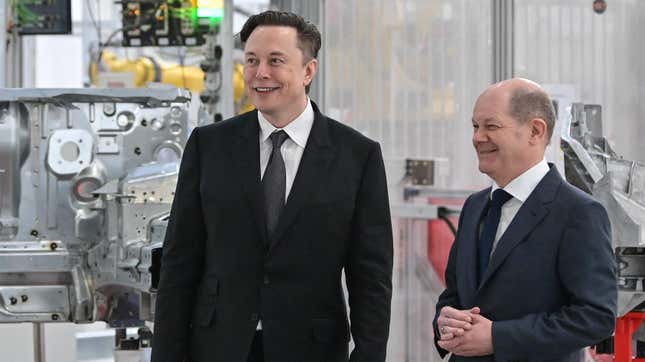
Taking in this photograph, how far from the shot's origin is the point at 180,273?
9.09 ft

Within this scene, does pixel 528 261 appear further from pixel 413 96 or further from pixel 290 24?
pixel 413 96

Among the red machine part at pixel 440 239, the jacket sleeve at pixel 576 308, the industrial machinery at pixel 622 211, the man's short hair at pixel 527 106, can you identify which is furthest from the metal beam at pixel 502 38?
the jacket sleeve at pixel 576 308

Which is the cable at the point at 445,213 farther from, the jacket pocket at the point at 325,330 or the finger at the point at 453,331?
the finger at the point at 453,331

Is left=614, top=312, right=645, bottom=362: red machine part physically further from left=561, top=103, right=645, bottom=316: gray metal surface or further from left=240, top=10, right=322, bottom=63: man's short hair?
left=240, top=10, right=322, bottom=63: man's short hair

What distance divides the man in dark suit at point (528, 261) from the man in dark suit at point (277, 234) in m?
0.31

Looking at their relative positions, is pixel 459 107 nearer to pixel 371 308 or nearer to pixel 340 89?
pixel 340 89

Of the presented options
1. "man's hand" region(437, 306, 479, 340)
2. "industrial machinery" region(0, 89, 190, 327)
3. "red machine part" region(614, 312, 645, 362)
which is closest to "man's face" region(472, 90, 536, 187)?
"man's hand" region(437, 306, 479, 340)

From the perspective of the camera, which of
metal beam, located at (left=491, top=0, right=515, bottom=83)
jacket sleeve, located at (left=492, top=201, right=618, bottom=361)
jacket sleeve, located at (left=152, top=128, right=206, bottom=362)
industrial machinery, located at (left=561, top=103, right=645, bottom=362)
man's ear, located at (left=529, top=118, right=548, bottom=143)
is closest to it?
jacket sleeve, located at (left=492, top=201, right=618, bottom=361)

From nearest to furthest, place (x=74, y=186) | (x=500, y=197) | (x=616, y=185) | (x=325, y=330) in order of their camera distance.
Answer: (x=500, y=197) < (x=325, y=330) < (x=616, y=185) < (x=74, y=186)

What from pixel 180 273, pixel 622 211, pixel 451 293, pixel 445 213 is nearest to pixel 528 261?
pixel 451 293

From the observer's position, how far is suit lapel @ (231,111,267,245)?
8.88 ft

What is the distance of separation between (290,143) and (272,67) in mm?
228

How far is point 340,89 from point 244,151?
404 centimetres

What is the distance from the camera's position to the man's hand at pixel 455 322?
96.3 inches
